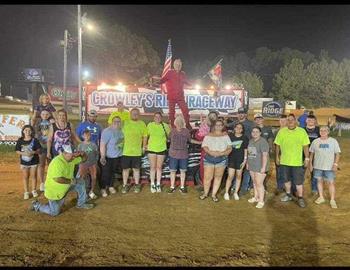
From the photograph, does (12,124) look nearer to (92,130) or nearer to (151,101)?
(151,101)

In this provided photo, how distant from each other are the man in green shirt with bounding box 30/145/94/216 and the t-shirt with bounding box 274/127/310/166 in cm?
407

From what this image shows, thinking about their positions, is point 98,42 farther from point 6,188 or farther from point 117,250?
point 117,250

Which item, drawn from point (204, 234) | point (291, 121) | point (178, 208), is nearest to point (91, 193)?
point (178, 208)

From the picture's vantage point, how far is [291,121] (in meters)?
8.45

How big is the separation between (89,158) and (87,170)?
312mm

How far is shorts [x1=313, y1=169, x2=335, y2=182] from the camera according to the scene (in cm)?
846

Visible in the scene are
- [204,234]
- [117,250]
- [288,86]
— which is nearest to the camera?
[117,250]

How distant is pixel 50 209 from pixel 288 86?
6630cm

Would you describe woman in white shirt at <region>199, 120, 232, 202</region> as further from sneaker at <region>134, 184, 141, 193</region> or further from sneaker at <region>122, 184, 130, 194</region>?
sneaker at <region>122, 184, 130, 194</region>

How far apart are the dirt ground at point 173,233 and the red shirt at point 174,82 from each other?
2.41 metres

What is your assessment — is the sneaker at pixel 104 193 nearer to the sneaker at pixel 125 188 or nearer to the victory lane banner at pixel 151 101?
the sneaker at pixel 125 188

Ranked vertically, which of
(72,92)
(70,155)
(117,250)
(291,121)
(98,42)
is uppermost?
(98,42)

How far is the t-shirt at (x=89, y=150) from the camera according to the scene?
850 centimetres

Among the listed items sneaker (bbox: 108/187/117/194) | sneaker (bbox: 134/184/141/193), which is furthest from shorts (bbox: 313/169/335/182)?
sneaker (bbox: 108/187/117/194)
